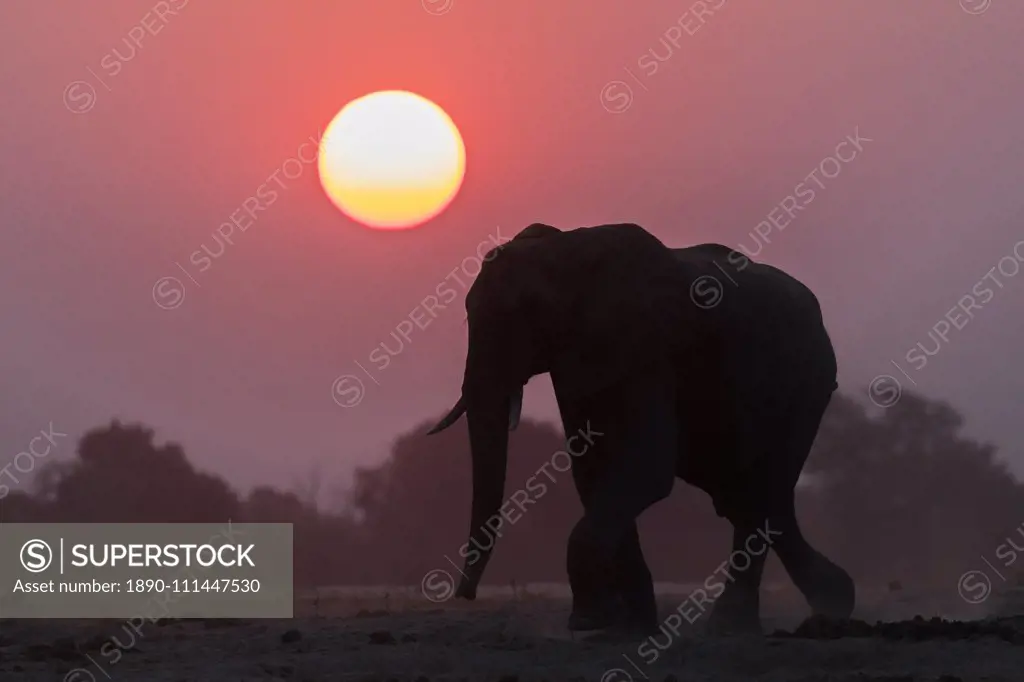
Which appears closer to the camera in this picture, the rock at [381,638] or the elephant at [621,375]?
the rock at [381,638]

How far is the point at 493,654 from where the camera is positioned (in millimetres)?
14297

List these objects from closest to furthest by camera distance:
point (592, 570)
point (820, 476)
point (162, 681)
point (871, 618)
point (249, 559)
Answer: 1. point (162, 681)
2. point (592, 570)
3. point (871, 618)
4. point (249, 559)
5. point (820, 476)

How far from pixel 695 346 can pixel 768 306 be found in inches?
66.9

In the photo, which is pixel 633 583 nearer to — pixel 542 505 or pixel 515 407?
pixel 515 407

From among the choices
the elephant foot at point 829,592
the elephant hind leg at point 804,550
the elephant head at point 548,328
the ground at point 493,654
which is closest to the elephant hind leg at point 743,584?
the elephant hind leg at point 804,550

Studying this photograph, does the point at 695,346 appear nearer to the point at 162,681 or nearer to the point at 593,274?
the point at 593,274

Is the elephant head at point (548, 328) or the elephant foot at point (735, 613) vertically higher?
the elephant head at point (548, 328)

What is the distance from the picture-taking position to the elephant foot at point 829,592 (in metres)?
19.4

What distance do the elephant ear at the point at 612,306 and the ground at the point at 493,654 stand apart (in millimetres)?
2433

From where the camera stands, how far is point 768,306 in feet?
61.3

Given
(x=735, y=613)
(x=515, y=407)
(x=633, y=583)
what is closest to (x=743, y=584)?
(x=735, y=613)

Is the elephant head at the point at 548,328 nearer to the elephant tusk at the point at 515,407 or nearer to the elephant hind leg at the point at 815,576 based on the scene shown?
the elephant tusk at the point at 515,407

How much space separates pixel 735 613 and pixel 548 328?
14.1ft

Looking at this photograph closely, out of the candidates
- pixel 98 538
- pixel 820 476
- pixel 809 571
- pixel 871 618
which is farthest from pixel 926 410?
pixel 809 571
